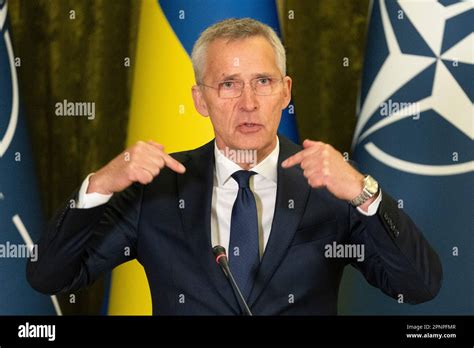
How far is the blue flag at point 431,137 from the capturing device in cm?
233

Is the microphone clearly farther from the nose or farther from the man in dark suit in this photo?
the nose

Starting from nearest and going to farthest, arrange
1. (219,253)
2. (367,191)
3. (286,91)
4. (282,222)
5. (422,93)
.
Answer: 1. (367,191)
2. (219,253)
3. (282,222)
4. (286,91)
5. (422,93)

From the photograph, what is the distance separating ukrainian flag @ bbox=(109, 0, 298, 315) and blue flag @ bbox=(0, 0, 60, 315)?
10.5 inches

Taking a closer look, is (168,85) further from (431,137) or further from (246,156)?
(431,137)

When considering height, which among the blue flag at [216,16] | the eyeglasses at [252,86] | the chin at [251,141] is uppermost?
the blue flag at [216,16]

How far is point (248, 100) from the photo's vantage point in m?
2.10

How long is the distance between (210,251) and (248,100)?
0.43 meters

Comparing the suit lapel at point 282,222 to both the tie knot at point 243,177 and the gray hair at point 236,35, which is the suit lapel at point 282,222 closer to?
the tie knot at point 243,177

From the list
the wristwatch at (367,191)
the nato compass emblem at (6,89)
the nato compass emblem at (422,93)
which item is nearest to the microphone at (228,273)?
the wristwatch at (367,191)

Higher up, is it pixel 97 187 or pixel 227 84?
pixel 227 84

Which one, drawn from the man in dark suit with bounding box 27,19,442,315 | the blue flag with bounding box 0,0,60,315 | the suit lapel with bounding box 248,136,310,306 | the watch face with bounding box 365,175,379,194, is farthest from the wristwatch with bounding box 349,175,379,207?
the blue flag with bounding box 0,0,60,315

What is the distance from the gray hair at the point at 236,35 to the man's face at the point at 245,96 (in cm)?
1

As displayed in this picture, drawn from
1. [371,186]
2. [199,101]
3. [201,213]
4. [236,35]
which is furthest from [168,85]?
[371,186]

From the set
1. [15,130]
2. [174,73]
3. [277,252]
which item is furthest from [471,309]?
[15,130]
